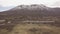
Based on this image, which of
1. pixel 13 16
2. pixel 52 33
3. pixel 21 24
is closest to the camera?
pixel 52 33

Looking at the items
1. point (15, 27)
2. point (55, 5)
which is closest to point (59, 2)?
point (55, 5)

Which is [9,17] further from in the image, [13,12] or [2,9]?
[2,9]

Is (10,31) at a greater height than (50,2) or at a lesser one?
lesser

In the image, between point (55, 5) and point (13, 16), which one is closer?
point (13, 16)

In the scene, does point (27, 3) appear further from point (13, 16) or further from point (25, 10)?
point (13, 16)

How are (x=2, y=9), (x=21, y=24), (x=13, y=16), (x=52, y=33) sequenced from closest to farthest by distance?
(x=52, y=33) → (x=21, y=24) → (x=13, y=16) → (x=2, y=9)

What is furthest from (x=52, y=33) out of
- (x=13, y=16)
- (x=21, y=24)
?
(x=13, y=16)
